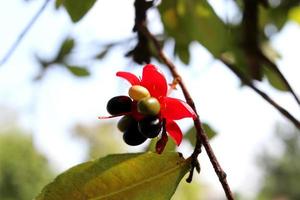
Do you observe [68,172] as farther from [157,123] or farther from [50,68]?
[50,68]

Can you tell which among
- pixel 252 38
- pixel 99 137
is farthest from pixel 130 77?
pixel 99 137

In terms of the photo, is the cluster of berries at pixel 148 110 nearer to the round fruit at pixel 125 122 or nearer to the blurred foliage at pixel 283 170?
the round fruit at pixel 125 122

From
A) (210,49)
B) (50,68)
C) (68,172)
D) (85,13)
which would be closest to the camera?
(68,172)

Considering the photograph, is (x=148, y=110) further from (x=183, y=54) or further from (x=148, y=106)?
(x=183, y=54)

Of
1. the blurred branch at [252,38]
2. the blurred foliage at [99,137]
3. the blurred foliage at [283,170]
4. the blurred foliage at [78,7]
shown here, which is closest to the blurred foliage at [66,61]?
the blurred branch at [252,38]

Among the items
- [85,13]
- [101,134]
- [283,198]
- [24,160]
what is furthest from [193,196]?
[283,198]
